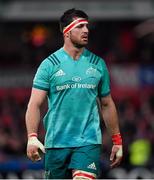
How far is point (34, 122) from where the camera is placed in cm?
890

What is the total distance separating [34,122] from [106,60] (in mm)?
13695

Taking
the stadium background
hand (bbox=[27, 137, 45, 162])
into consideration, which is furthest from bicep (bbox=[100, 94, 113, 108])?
the stadium background

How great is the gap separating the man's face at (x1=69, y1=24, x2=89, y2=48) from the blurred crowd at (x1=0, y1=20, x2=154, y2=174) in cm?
647

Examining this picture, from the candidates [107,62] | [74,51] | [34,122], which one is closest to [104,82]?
[74,51]

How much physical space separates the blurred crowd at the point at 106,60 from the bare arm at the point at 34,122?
6.52m

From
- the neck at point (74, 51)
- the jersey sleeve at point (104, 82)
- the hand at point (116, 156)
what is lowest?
the hand at point (116, 156)

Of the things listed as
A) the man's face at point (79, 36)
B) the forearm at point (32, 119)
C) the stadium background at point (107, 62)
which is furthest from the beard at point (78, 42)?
the stadium background at point (107, 62)

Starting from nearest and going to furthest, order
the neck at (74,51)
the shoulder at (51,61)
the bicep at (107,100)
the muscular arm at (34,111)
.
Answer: the muscular arm at (34,111) → the shoulder at (51,61) → the neck at (74,51) → the bicep at (107,100)

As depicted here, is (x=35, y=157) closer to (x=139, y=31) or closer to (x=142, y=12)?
(x=142, y=12)

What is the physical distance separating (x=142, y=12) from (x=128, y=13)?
31 centimetres

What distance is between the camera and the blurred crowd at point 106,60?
717 inches

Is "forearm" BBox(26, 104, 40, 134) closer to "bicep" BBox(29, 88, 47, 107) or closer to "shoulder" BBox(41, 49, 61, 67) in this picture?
"bicep" BBox(29, 88, 47, 107)

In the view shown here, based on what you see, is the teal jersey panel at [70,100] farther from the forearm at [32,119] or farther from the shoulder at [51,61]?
the forearm at [32,119]

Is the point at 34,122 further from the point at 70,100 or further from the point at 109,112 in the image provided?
the point at 109,112
